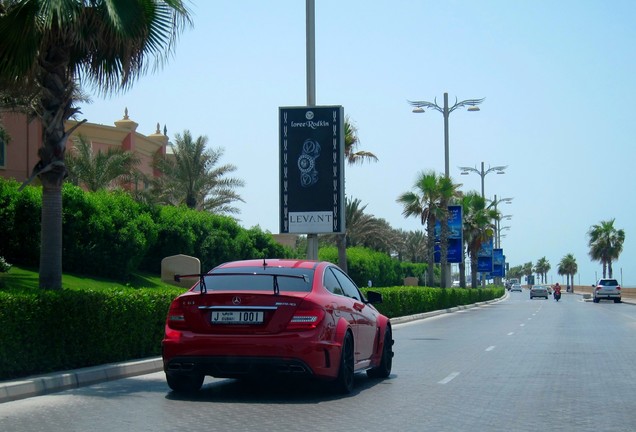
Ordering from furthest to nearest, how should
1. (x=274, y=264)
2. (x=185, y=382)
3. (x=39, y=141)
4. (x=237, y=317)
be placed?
(x=39, y=141), (x=274, y=264), (x=185, y=382), (x=237, y=317)

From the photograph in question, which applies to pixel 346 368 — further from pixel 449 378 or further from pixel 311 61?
pixel 311 61

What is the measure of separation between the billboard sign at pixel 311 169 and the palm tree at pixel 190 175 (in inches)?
989

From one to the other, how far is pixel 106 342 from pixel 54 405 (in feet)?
11.0

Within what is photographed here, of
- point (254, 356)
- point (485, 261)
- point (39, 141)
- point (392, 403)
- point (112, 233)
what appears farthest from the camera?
point (485, 261)

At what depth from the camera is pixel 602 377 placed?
43.8 feet

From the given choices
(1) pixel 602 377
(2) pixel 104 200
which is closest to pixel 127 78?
(1) pixel 602 377

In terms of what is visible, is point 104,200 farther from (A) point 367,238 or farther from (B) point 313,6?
(A) point 367,238

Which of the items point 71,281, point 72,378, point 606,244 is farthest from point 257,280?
point 606,244

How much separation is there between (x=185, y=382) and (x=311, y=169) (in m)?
11.3

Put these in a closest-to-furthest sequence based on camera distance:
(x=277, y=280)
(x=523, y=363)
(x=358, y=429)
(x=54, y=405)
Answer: (x=358, y=429)
(x=54, y=405)
(x=277, y=280)
(x=523, y=363)

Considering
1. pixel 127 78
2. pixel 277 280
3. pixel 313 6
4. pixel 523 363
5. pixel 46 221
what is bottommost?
pixel 523 363

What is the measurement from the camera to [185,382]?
434 inches

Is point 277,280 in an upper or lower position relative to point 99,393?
upper

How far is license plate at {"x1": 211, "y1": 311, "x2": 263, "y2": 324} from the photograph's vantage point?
400 inches
